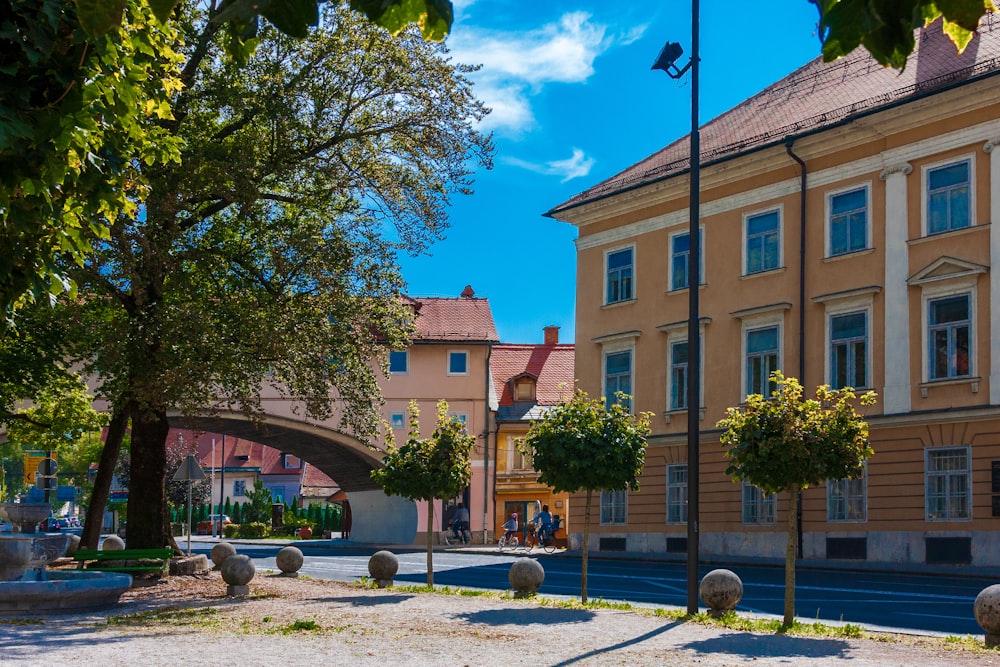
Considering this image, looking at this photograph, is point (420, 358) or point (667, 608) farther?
point (420, 358)

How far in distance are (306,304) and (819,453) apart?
10.6 meters

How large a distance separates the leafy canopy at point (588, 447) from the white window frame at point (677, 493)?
59.4ft

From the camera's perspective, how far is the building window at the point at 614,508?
39312mm

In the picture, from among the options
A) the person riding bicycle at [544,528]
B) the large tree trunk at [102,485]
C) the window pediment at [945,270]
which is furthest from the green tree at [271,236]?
the person riding bicycle at [544,528]

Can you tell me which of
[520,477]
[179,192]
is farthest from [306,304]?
[520,477]

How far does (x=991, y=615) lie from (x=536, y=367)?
160ft

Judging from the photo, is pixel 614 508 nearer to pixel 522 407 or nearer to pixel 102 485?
pixel 102 485

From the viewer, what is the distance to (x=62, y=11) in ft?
19.0

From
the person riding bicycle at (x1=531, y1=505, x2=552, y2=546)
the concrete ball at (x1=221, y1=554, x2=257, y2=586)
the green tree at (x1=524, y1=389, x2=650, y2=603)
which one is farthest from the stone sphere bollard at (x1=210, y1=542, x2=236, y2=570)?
the person riding bicycle at (x1=531, y1=505, x2=552, y2=546)

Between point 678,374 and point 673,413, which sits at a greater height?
point 678,374

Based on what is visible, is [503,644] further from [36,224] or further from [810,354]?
[810,354]

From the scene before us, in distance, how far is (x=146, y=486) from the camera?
79.5ft

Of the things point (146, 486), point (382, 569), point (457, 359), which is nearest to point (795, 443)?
point (382, 569)

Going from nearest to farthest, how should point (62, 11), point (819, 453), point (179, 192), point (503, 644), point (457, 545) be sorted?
point (62, 11) → point (503, 644) → point (819, 453) → point (179, 192) → point (457, 545)
